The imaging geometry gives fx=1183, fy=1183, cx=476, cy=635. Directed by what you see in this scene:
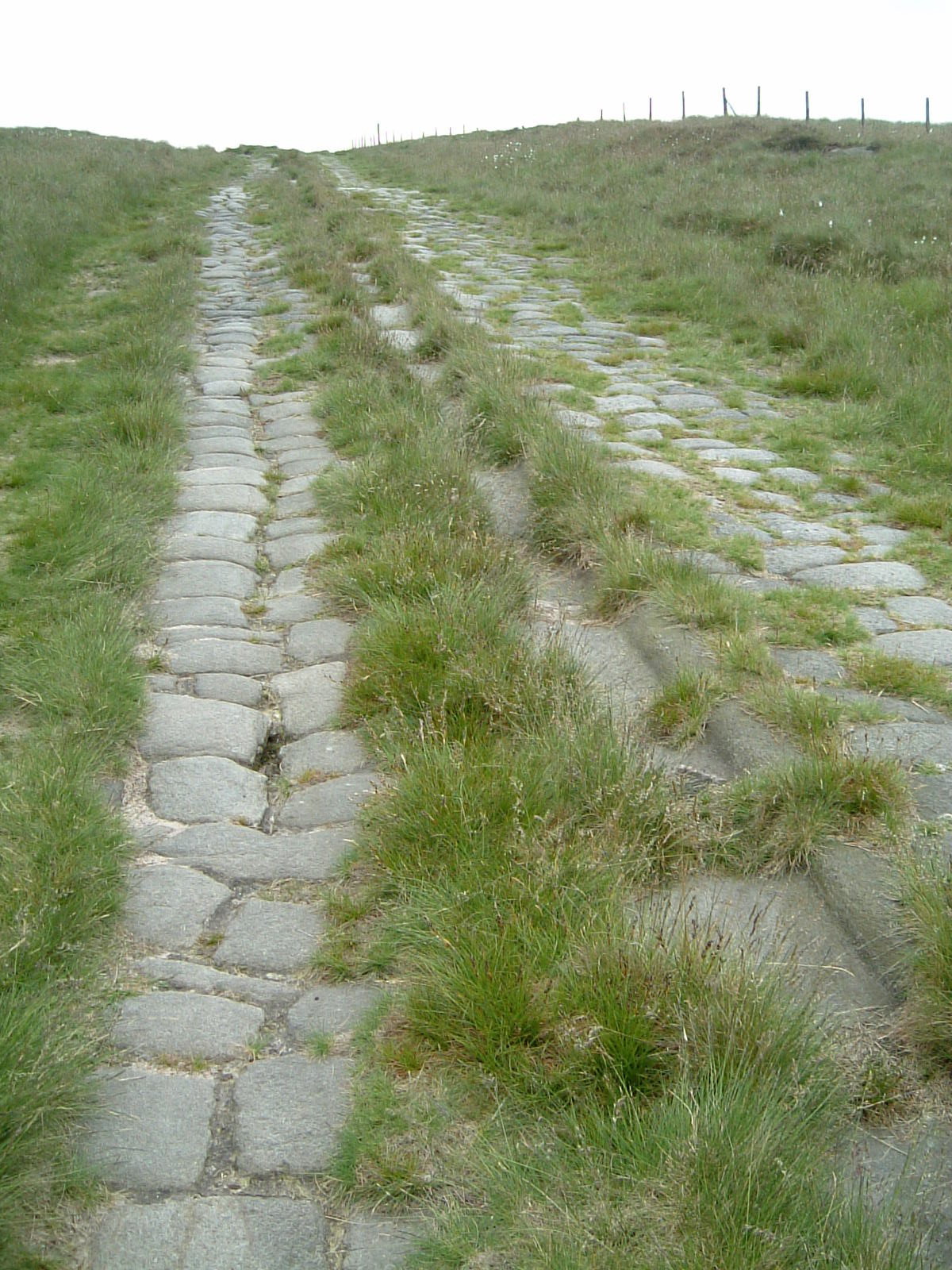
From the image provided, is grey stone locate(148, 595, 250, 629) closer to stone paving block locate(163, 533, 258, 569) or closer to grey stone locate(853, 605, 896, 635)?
stone paving block locate(163, 533, 258, 569)

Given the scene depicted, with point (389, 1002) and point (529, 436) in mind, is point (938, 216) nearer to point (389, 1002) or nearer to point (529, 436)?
point (529, 436)

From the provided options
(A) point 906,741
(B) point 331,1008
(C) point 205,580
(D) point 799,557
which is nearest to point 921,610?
(D) point 799,557

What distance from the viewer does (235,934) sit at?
2.78 m

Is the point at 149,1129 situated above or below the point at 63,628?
below

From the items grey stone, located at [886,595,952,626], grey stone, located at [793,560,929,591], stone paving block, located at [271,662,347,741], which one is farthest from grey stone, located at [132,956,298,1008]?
grey stone, located at [793,560,929,591]

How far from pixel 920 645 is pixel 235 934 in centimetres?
236

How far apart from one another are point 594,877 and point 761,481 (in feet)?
11.4

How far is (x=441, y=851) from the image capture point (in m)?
2.81

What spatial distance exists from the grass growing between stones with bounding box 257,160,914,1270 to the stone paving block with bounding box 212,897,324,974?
10 cm

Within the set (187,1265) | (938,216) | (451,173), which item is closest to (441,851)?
(187,1265)

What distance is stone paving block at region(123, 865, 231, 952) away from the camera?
9.02 feet

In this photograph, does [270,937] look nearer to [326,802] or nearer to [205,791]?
[326,802]

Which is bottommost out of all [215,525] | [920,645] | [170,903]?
[170,903]

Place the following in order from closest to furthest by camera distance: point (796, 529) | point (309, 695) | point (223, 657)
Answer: point (309, 695)
point (223, 657)
point (796, 529)
